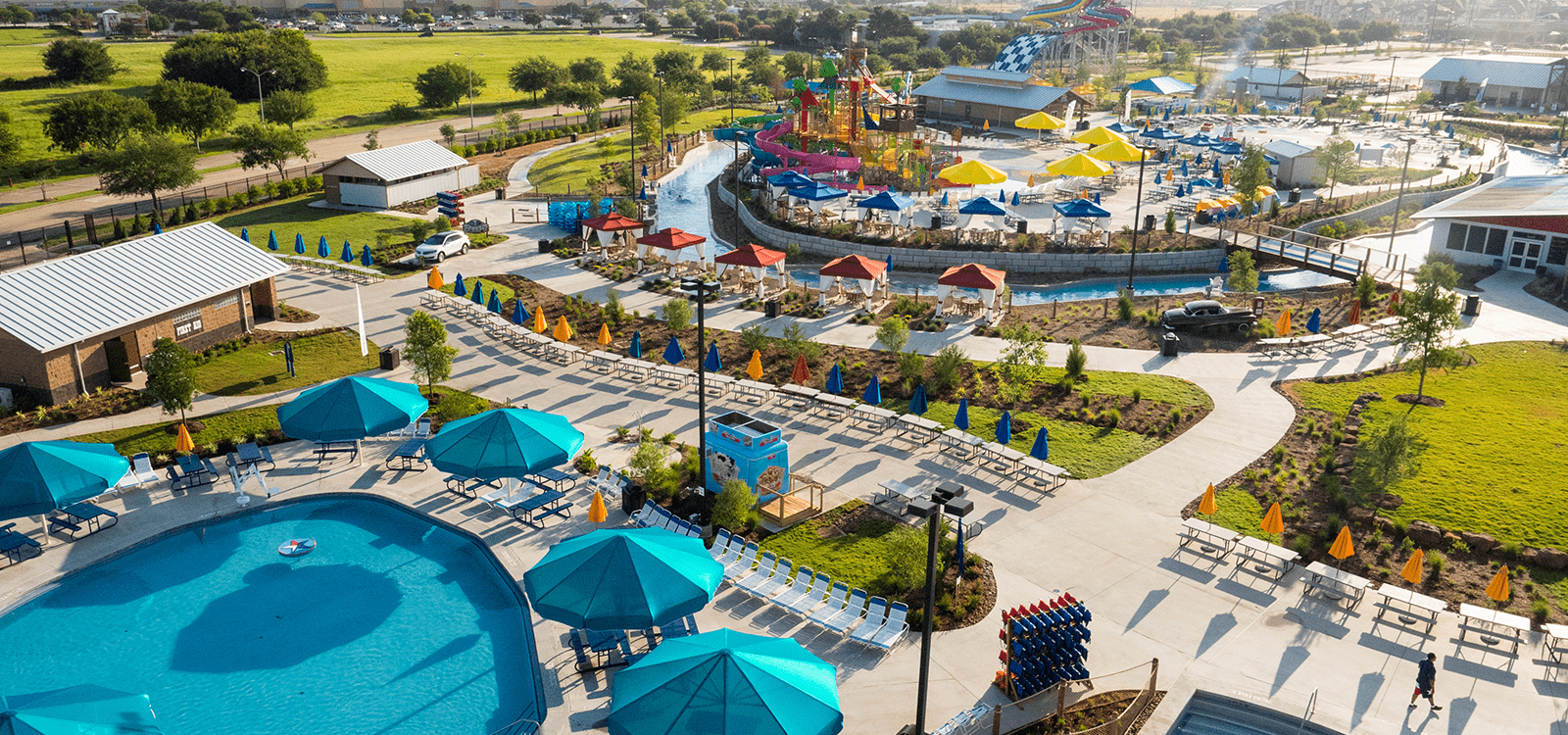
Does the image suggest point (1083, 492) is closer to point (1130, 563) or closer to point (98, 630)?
point (1130, 563)

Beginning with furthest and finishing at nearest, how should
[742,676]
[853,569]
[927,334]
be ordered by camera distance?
1. [927,334]
2. [853,569]
3. [742,676]

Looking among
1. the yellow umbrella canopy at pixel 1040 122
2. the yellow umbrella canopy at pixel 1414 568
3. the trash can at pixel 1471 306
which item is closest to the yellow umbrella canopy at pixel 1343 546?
the yellow umbrella canopy at pixel 1414 568

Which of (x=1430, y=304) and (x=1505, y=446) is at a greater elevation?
(x=1430, y=304)

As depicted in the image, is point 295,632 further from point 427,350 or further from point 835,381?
point 835,381

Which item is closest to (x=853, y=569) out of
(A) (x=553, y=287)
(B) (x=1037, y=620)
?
(B) (x=1037, y=620)

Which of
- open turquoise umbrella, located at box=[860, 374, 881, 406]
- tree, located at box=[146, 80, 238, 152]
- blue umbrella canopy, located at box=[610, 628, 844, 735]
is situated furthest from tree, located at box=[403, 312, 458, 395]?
tree, located at box=[146, 80, 238, 152]

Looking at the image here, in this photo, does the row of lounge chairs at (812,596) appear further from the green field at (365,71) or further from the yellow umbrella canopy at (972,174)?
the green field at (365,71)
